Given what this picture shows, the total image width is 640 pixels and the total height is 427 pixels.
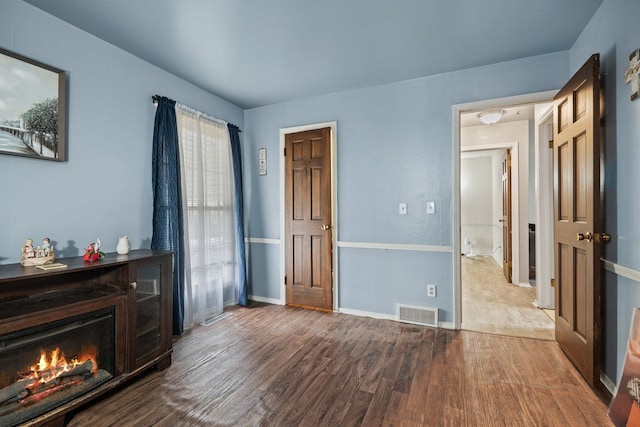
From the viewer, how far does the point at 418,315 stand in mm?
3123

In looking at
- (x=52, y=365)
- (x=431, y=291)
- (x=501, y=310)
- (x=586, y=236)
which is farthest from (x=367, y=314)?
(x=52, y=365)

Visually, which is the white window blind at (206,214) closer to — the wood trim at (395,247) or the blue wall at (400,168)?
the blue wall at (400,168)

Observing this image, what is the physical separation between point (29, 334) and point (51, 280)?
1.68 feet

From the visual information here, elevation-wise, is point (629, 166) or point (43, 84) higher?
point (43, 84)

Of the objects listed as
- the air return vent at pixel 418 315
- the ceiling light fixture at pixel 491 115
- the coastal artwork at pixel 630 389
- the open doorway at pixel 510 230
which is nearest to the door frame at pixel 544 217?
the open doorway at pixel 510 230

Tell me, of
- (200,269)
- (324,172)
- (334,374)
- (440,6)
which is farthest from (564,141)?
(200,269)

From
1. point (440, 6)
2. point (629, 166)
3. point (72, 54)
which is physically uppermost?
point (440, 6)

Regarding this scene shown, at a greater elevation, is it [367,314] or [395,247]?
[395,247]

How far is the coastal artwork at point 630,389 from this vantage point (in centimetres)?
149

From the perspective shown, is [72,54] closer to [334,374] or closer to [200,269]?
[200,269]

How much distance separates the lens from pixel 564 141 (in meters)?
2.40

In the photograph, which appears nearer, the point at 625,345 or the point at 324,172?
Result: the point at 625,345

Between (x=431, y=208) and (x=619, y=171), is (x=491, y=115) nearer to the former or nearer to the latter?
(x=431, y=208)

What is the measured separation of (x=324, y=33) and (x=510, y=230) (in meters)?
4.55
